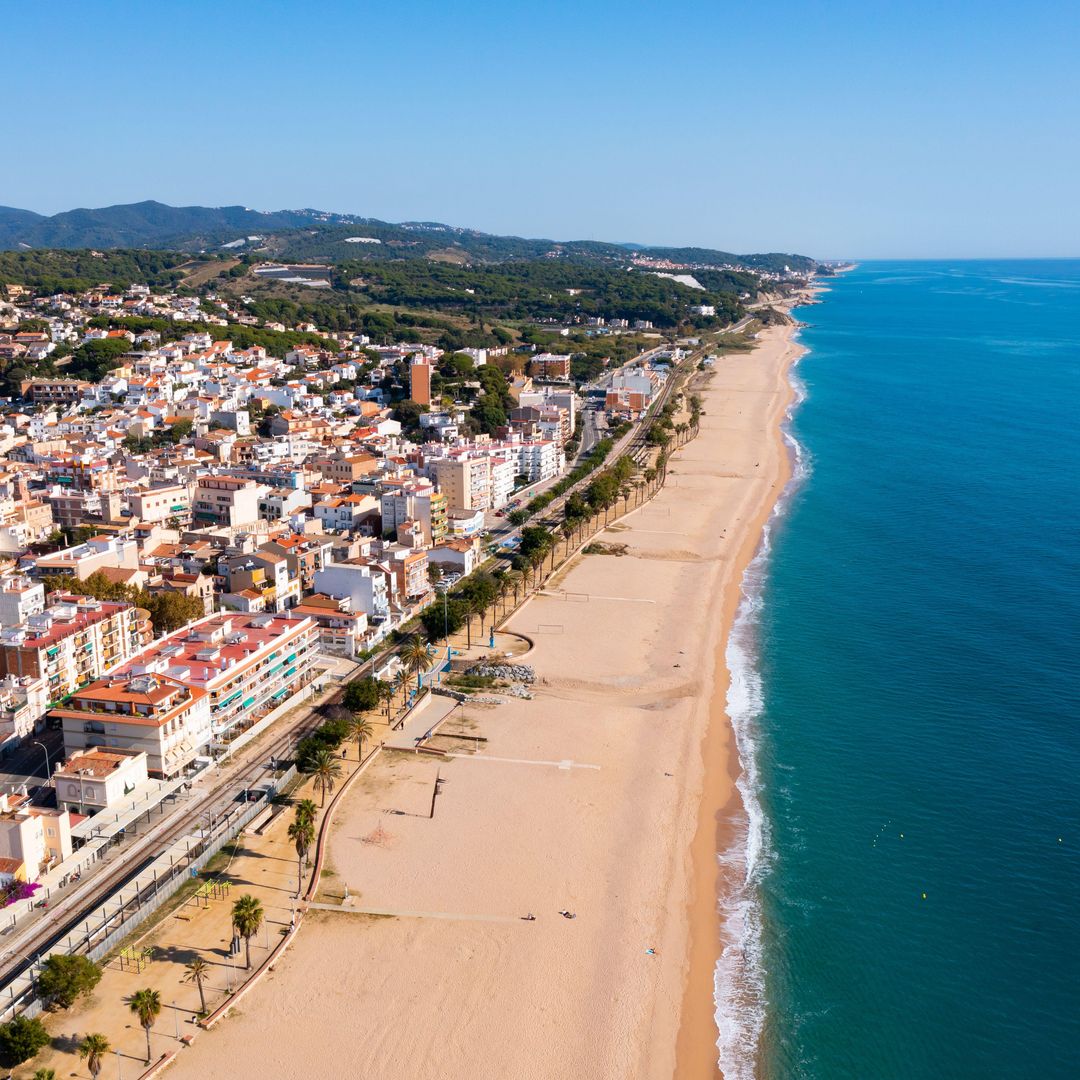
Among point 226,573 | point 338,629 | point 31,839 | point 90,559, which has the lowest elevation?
point 31,839

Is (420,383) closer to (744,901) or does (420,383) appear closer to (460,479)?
(460,479)

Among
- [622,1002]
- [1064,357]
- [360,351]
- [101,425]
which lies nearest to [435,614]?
[622,1002]

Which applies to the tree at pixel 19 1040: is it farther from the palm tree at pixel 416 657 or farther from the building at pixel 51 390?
the building at pixel 51 390

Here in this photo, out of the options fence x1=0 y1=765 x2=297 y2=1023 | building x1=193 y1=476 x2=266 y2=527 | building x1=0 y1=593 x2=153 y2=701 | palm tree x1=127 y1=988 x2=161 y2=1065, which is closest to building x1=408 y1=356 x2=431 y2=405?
building x1=193 y1=476 x2=266 y2=527

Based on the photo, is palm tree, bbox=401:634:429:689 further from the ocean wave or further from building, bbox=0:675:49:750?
building, bbox=0:675:49:750

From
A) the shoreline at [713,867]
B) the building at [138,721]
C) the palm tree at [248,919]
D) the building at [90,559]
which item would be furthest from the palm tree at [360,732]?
the building at [90,559]

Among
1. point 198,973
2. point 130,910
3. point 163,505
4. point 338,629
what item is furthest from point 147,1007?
point 163,505

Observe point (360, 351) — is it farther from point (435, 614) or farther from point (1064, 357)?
point (1064, 357)
